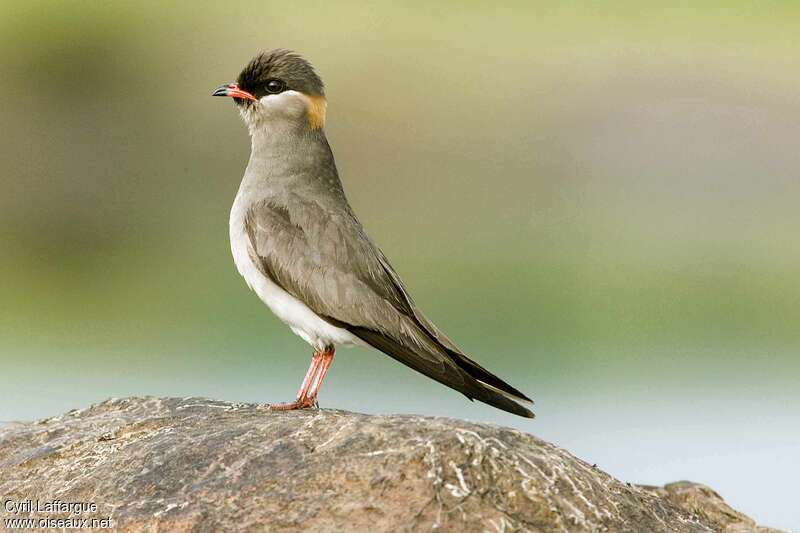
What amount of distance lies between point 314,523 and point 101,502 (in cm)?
127

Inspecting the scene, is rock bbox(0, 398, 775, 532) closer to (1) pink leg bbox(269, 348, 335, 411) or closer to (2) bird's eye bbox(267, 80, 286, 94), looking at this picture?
(1) pink leg bbox(269, 348, 335, 411)

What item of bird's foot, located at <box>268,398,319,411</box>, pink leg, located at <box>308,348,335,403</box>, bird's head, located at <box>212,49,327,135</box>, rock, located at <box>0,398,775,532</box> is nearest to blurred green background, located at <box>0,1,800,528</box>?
pink leg, located at <box>308,348,335,403</box>

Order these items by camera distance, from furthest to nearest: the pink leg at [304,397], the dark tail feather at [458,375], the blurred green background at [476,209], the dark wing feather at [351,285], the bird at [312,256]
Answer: the blurred green background at [476,209]
the bird at [312,256]
the dark wing feather at [351,285]
the pink leg at [304,397]
the dark tail feather at [458,375]

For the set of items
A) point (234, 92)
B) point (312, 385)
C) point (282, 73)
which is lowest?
point (312, 385)

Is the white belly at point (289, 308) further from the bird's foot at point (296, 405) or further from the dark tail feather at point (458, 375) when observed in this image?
the bird's foot at point (296, 405)

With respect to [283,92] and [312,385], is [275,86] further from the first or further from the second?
[312,385]

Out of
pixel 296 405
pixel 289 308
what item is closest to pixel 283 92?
pixel 289 308

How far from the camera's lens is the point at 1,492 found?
8.09 m

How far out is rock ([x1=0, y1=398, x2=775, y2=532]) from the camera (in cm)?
724

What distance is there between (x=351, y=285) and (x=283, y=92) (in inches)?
76.8

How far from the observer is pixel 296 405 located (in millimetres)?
9422

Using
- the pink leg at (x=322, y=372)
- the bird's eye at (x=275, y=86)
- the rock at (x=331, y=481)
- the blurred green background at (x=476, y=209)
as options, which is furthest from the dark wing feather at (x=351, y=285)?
the blurred green background at (x=476, y=209)

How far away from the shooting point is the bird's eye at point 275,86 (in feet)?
35.9

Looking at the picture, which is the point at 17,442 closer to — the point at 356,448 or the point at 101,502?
the point at 101,502
